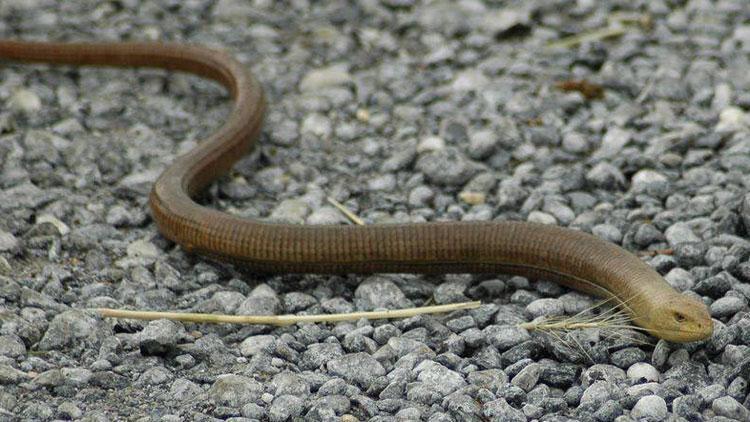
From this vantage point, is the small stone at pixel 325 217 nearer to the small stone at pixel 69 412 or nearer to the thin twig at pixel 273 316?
the thin twig at pixel 273 316

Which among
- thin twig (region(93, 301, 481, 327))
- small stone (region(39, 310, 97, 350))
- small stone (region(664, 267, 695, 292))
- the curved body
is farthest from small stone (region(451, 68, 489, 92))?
small stone (region(39, 310, 97, 350))

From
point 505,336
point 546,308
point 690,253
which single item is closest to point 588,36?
point 690,253

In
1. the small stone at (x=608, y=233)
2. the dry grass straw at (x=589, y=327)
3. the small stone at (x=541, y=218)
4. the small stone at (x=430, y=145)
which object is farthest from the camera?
the small stone at (x=430, y=145)

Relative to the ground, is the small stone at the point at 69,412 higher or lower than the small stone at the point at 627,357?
lower

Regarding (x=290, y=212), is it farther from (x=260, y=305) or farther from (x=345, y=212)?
(x=260, y=305)

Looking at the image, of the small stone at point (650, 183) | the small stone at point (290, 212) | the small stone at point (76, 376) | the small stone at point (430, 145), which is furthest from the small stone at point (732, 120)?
the small stone at point (76, 376)

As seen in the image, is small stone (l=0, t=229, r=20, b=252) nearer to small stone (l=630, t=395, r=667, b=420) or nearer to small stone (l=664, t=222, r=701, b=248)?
small stone (l=630, t=395, r=667, b=420)

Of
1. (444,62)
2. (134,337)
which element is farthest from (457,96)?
(134,337)
